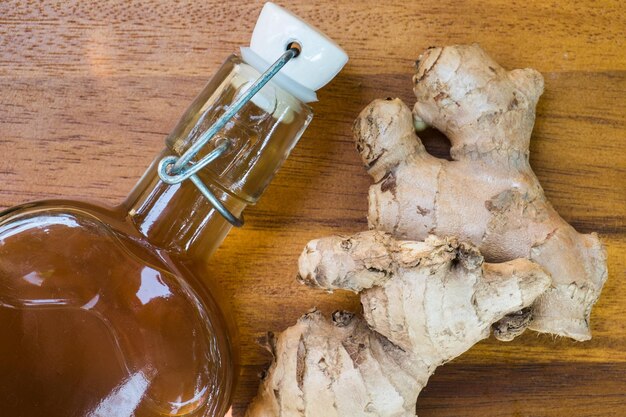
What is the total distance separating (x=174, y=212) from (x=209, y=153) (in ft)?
0.25

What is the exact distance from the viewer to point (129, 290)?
0.62 metres

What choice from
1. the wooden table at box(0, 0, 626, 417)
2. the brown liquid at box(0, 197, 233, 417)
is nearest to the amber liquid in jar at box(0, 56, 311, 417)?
the brown liquid at box(0, 197, 233, 417)

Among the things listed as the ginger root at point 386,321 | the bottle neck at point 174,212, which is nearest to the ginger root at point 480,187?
the ginger root at point 386,321

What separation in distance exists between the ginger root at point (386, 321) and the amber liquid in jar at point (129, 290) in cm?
9

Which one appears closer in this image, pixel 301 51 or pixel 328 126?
pixel 301 51

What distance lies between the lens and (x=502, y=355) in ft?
2.49

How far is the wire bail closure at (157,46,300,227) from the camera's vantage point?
583mm

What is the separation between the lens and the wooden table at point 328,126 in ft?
2.42

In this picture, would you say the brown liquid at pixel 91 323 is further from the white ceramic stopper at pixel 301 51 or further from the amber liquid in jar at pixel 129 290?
the white ceramic stopper at pixel 301 51

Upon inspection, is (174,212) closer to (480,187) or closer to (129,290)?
(129,290)

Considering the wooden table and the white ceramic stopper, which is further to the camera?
the wooden table

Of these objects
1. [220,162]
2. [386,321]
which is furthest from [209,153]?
[386,321]

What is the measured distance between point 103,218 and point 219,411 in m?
0.22

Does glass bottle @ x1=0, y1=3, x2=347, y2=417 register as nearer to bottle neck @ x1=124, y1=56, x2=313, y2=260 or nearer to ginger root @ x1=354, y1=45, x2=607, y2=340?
bottle neck @ x1=124, y1=56, x2=313, y2=260
